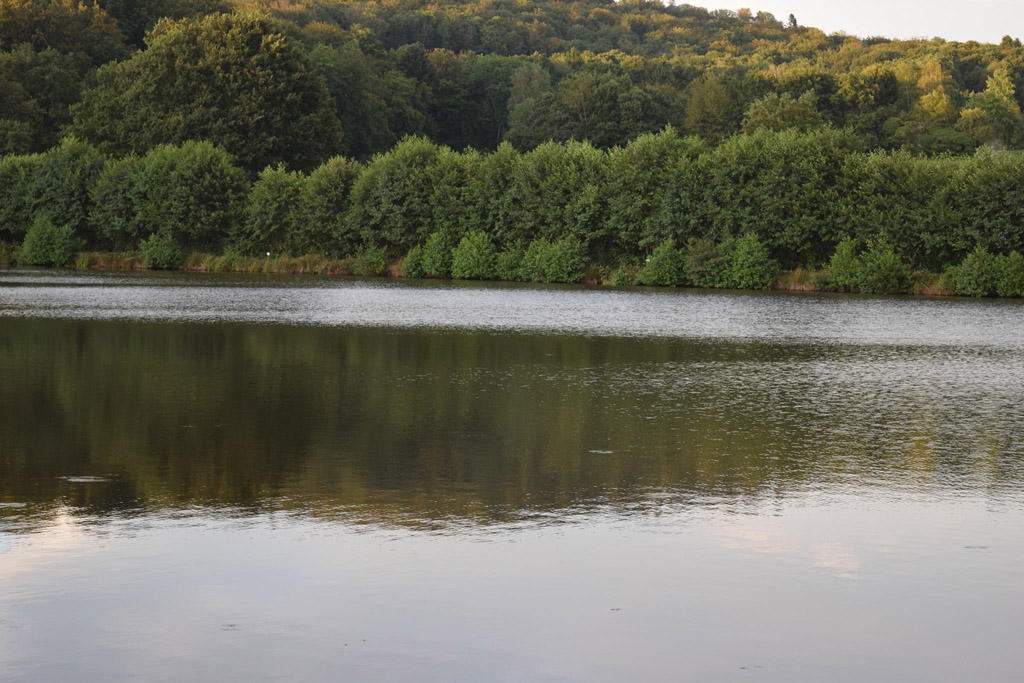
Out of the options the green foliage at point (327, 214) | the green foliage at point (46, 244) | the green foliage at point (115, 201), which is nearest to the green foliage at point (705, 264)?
the green foliage at point (327, 214)

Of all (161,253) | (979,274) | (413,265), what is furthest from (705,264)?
(161,253)

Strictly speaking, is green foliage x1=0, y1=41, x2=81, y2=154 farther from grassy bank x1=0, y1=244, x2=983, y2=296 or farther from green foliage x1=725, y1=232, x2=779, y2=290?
green foliage x1=725, y1=232, x2=779, y2=290

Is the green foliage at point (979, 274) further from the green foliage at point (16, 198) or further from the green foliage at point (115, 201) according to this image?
the green foliage at point (16, 198)

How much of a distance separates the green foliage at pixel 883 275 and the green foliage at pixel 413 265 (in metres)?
22.8

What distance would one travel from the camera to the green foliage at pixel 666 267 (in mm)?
59562

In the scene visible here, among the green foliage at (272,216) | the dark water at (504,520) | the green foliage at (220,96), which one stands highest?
the green foliage at (220,96)

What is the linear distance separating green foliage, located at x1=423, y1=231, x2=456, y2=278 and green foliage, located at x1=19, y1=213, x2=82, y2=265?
843 inches

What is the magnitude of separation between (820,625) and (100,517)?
5107 millimetres

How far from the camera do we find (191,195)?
6931cm

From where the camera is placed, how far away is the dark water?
20.2 feet

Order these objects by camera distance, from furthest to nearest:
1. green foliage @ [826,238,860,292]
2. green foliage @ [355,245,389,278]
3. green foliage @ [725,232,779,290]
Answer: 1. green foliage @ [355,245,389,278]
2. green foliage @ [725,232,779,290]
3. green foliage @ [826,238,860,292]

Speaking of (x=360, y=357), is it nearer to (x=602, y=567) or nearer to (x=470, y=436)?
(x=470, y=436)

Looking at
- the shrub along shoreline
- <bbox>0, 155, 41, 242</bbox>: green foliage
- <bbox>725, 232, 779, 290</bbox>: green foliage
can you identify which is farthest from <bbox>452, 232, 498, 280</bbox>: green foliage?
<bbox>0, 155, 41, 242</bbox>: green foliage

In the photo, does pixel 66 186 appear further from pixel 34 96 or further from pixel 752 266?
pixel 752 266
